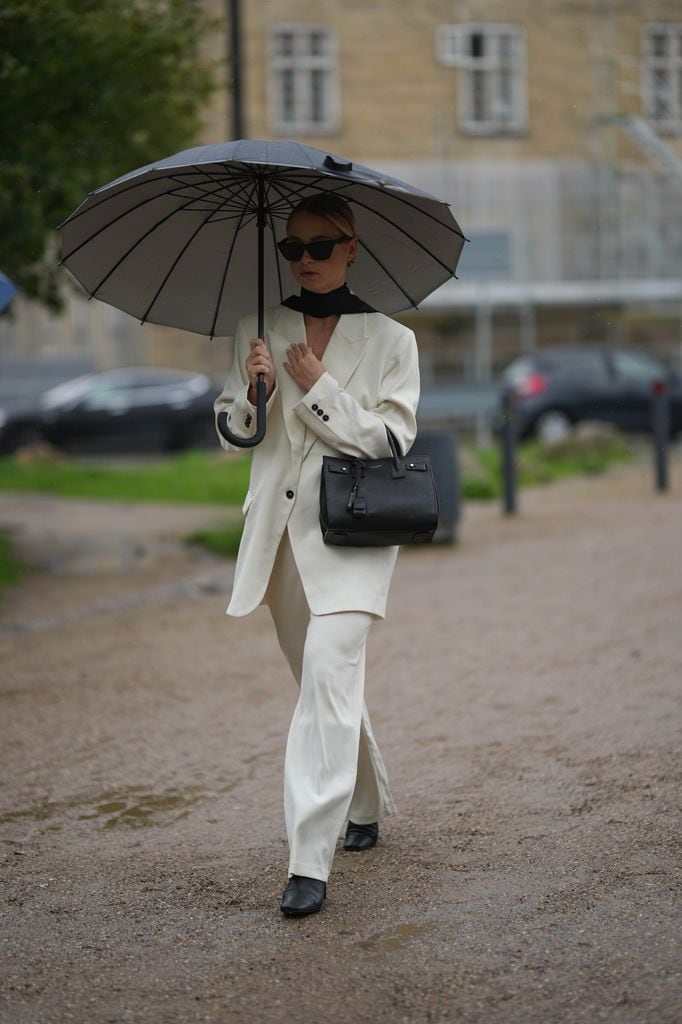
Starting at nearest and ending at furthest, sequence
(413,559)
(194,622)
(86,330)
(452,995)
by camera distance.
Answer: (452,995)
(194,622)
(413,559)
(86,330)

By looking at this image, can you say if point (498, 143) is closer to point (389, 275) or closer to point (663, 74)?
point (663, 74)

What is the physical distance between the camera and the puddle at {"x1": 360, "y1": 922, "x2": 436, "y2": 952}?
3.85 m

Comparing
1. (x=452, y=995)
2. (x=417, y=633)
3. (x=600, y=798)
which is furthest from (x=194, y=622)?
(x=452, y=995)

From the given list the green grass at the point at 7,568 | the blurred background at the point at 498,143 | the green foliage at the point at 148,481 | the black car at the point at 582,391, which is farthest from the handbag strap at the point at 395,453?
the blurred background at the point at 498,143

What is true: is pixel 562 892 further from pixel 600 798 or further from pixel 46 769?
pixel 46 769

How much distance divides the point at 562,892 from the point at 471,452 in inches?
556

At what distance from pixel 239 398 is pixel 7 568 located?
755 centimetres

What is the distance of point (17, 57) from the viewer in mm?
9430

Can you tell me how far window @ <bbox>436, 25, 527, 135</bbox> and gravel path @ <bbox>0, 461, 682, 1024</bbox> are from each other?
2411 cm

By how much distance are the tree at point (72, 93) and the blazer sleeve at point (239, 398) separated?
17.5 ft

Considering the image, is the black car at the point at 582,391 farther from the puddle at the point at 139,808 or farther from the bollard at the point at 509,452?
the puddle at the point at 139,808

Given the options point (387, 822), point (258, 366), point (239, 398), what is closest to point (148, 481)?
point (387, 822)

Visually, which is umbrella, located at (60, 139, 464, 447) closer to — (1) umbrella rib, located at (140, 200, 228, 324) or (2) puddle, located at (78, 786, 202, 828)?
(1) umbrella rib, located at (140, 200, 228, 324)

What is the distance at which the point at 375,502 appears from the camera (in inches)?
168
